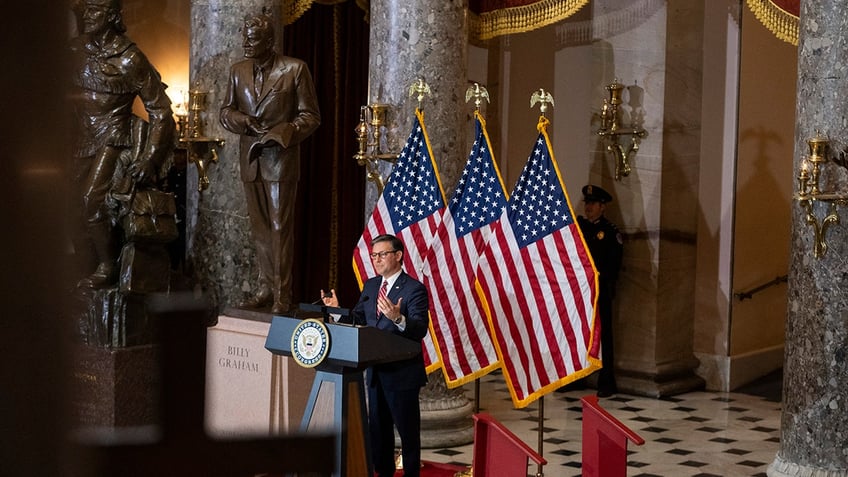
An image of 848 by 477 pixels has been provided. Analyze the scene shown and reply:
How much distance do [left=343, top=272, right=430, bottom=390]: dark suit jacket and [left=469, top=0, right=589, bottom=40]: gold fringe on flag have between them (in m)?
3.78

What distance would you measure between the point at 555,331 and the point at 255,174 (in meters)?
2.41

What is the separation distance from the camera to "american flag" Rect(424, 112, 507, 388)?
695 cm

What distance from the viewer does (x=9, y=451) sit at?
0.98ft

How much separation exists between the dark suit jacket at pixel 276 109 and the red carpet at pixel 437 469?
6.87 feet

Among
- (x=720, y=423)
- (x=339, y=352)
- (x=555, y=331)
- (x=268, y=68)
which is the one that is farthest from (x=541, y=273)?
(x=720, y=423)

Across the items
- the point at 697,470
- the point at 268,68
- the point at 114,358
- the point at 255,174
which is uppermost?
the point at 268,68

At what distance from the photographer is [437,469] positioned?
7246 millimetres

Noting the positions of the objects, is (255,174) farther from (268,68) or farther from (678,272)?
(678,272)

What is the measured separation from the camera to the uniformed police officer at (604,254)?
1016cm

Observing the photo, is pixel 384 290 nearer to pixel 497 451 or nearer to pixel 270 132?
pixel 497 451

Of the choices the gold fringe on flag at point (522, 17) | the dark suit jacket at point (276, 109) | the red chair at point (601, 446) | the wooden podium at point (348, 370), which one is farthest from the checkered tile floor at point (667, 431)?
the gold fringe on flag at point (522, 17)

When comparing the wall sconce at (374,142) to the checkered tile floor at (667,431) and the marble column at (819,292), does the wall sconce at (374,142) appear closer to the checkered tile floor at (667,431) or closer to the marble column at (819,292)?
the checkered tile floor at (667,431)

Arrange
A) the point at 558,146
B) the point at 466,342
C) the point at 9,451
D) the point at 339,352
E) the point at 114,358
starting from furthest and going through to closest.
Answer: the point at 558,146
the point at 466,342
the point at 114,358
the point at 339,352
the point at 9,451

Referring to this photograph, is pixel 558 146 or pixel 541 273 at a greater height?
pixel 558 146
